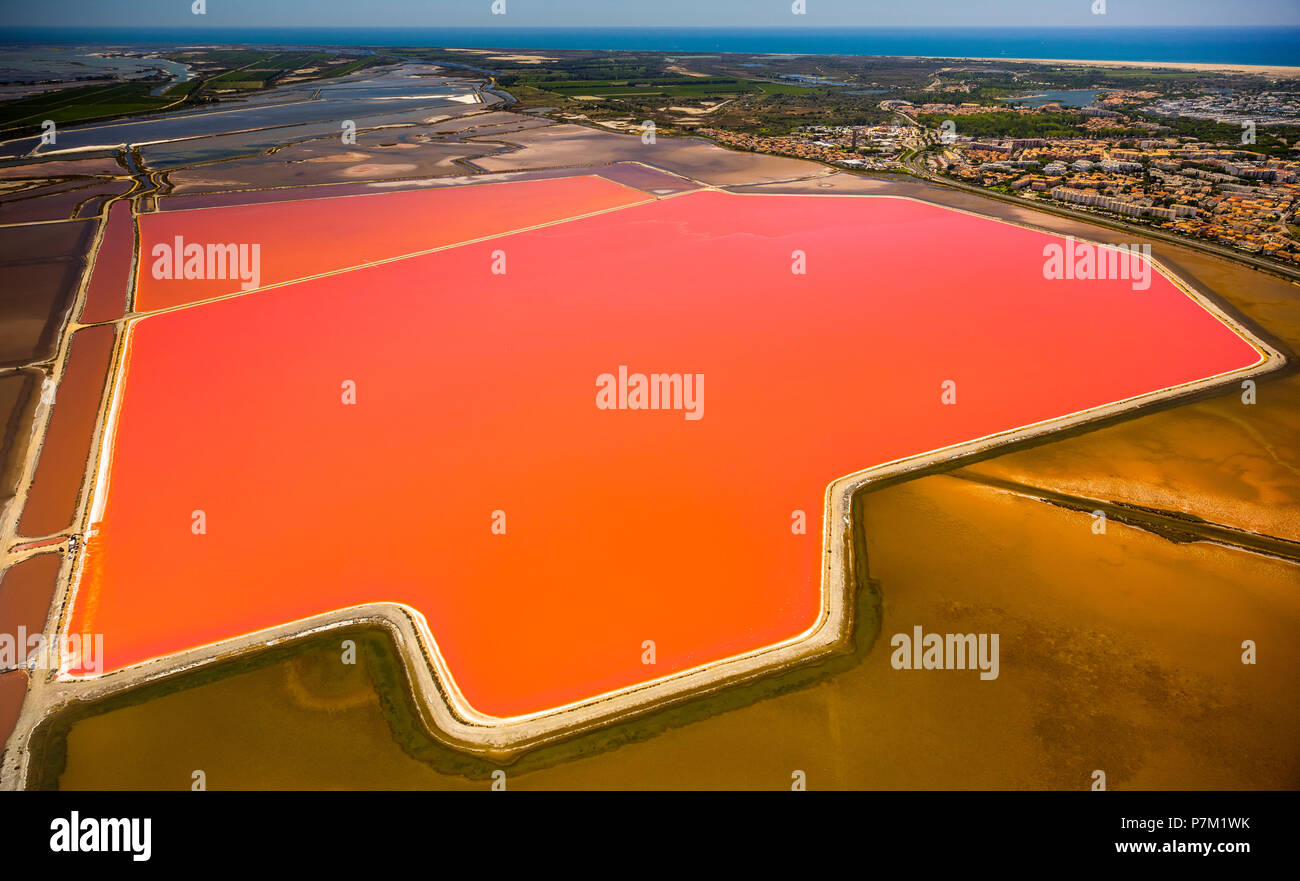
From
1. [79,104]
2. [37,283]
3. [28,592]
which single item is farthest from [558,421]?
[79,104]

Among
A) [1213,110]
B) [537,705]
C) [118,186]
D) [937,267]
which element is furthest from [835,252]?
[1213,110]

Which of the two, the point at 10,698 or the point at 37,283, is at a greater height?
the point at 37,283

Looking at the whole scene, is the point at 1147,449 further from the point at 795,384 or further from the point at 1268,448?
the point at 795,384

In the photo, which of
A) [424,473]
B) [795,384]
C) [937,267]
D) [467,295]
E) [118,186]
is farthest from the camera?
[118,186]

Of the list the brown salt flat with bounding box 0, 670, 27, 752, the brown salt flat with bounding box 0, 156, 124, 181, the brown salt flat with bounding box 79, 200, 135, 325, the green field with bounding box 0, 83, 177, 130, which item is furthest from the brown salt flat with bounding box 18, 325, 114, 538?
the green field with bounding box 0, 83, 177, 130

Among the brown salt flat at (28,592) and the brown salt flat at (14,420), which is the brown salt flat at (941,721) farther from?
the brown salt flat at (14,420)

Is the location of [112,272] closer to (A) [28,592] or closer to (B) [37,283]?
(B) [37,283]

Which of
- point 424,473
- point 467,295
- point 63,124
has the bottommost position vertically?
point 424,473

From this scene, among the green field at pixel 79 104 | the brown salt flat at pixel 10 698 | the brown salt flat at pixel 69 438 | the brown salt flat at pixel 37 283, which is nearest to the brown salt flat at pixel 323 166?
the brown salt flat at pixel 37 283
